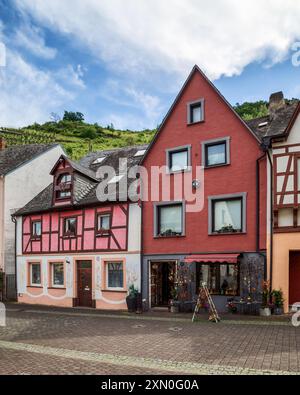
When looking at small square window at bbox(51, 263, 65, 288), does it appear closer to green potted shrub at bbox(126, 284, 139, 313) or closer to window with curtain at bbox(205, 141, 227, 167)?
green potted shrub at bbox(126, 284, 139, 313)

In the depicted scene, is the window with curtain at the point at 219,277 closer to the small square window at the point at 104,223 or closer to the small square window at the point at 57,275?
the small square window at the point at 104,223

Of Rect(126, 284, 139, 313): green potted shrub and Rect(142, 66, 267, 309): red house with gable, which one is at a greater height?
Rect(142, 66, 267, 309): red house with gable

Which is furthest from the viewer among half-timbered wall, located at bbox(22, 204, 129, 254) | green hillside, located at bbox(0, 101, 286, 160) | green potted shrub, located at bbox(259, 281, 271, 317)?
green hillside, located at bbox(0, 101, 286, 160)

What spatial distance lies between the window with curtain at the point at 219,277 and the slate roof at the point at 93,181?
5380 millimetres

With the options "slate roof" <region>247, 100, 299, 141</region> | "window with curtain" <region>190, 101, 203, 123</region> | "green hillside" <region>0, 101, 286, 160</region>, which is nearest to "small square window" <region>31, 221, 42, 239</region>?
→ "window with curtain" <region>190, 101, 203, 123</region>

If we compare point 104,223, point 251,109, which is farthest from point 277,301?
point 251,109

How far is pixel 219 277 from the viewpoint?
1988 centimetres

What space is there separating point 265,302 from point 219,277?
2.68 m

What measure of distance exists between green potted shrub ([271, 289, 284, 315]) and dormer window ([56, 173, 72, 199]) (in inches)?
540

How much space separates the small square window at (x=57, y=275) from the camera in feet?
85.6

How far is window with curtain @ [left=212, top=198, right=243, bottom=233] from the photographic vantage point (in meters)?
19.7

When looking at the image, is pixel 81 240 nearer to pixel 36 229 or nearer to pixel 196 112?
pixel 36 229
